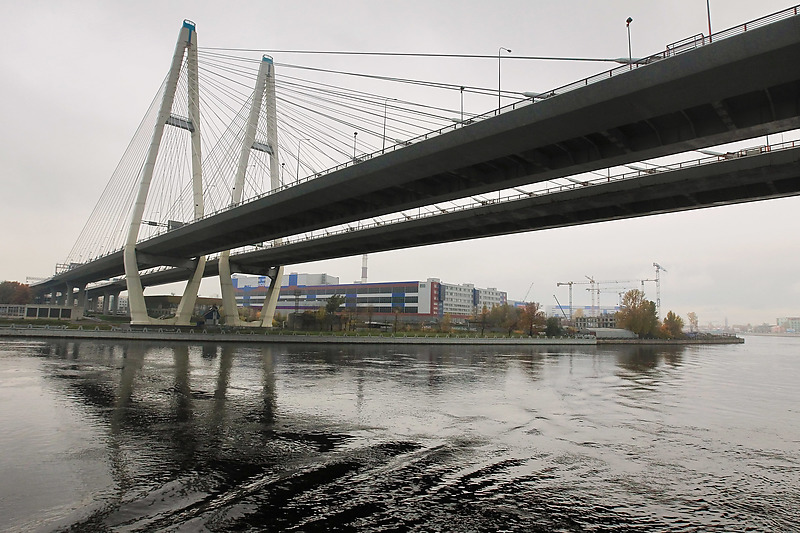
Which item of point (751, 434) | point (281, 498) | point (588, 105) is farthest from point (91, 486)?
point (588, 105)

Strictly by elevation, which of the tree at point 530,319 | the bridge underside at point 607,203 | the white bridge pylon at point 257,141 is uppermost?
the white bridge pylon at point 257,141

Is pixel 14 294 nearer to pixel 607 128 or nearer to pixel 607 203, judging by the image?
pixel 607 203

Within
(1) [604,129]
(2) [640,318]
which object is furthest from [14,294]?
(2) [640,318]

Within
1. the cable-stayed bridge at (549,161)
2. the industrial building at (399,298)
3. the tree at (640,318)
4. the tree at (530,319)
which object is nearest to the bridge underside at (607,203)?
the cable-stayed bridge at (549,161)

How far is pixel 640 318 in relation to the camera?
10712cm

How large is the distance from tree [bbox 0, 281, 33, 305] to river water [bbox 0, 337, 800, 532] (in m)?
115

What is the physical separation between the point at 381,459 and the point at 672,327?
13487cm

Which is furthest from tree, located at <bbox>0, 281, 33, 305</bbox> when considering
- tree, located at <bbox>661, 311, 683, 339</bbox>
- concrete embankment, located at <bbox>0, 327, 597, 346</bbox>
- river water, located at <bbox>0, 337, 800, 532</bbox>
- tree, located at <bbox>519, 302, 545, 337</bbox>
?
tree, located at <bbox>661, 311, 683, 339</bbox>

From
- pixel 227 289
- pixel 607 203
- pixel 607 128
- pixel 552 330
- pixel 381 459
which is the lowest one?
pixel 381 459

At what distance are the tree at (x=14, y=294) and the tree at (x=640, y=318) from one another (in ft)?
447

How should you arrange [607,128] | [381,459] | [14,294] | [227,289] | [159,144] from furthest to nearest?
[14,294] < [227,289] < [159,144] < [607,128] < [381,459]

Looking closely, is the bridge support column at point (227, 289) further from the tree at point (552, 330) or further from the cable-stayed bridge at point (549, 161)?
the tree at point (552, 330)

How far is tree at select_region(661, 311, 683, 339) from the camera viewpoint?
119 meters

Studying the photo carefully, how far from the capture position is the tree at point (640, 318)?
10713cm
